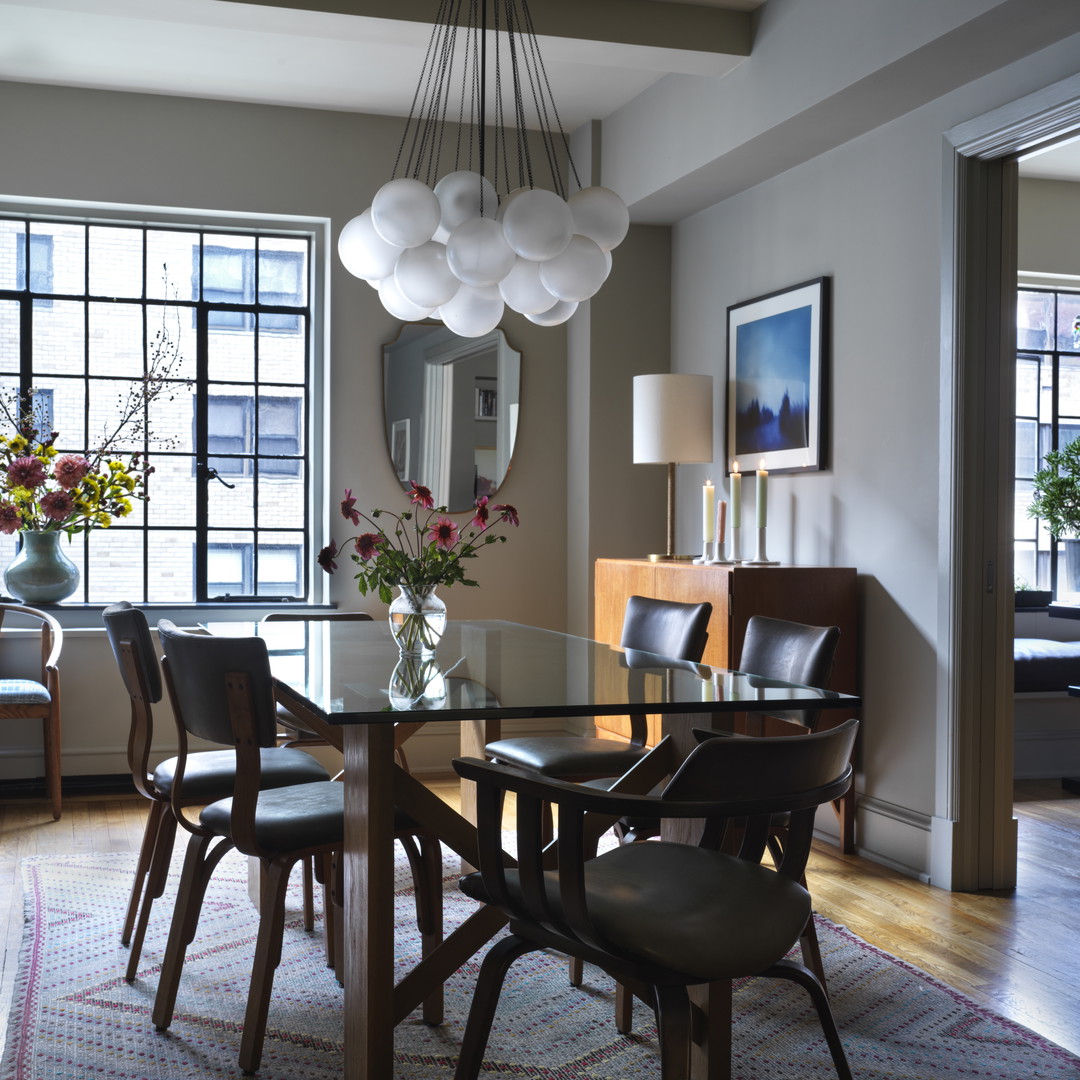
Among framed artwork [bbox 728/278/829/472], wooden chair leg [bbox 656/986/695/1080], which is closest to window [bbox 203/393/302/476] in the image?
framed artwork [bbox 728/278/829/472]

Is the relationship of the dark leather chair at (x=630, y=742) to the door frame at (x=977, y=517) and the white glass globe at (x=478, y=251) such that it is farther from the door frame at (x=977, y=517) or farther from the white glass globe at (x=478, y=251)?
the white glass globe at (x=478, y=251)

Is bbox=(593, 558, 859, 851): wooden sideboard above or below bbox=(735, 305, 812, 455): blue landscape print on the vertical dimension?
below

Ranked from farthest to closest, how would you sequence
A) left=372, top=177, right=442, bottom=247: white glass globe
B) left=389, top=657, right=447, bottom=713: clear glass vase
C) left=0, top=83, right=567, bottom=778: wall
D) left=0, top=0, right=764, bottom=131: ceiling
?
left=0, top=83, right=567, bottom=778: wall < left=0, top=0, right=764, bottom=131: ceiling < left=372, top=177, right=442, bottom=247: white glass globe < left=389, top=657, right=447, bottom=713: clear glass vase

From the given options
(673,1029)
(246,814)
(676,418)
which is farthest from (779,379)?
(673,1029)

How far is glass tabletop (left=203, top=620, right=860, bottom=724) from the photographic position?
6.93 feet

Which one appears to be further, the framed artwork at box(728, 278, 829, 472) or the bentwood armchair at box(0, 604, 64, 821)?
the bentwood armchair at box(0, 604, 64, 821)

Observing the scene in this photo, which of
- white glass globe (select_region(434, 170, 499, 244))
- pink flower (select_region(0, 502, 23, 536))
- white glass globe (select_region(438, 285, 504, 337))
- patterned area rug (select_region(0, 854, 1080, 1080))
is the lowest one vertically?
patterned area rug (select_region(0, 854, 1080, 1080))

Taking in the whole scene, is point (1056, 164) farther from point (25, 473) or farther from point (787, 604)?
point (25, 473)

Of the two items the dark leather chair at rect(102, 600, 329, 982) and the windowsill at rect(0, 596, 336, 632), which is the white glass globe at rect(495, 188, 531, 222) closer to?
the dark leather chair at rect(102, 600, 329, 982)

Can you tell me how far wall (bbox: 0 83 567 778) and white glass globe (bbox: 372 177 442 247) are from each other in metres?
2.53

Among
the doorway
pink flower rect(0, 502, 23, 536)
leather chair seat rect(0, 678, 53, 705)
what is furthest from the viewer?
pink flower rect(0, 502, 23, 536)

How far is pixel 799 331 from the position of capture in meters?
4.57

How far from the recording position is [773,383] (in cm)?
475

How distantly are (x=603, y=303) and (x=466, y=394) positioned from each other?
2.54ft
